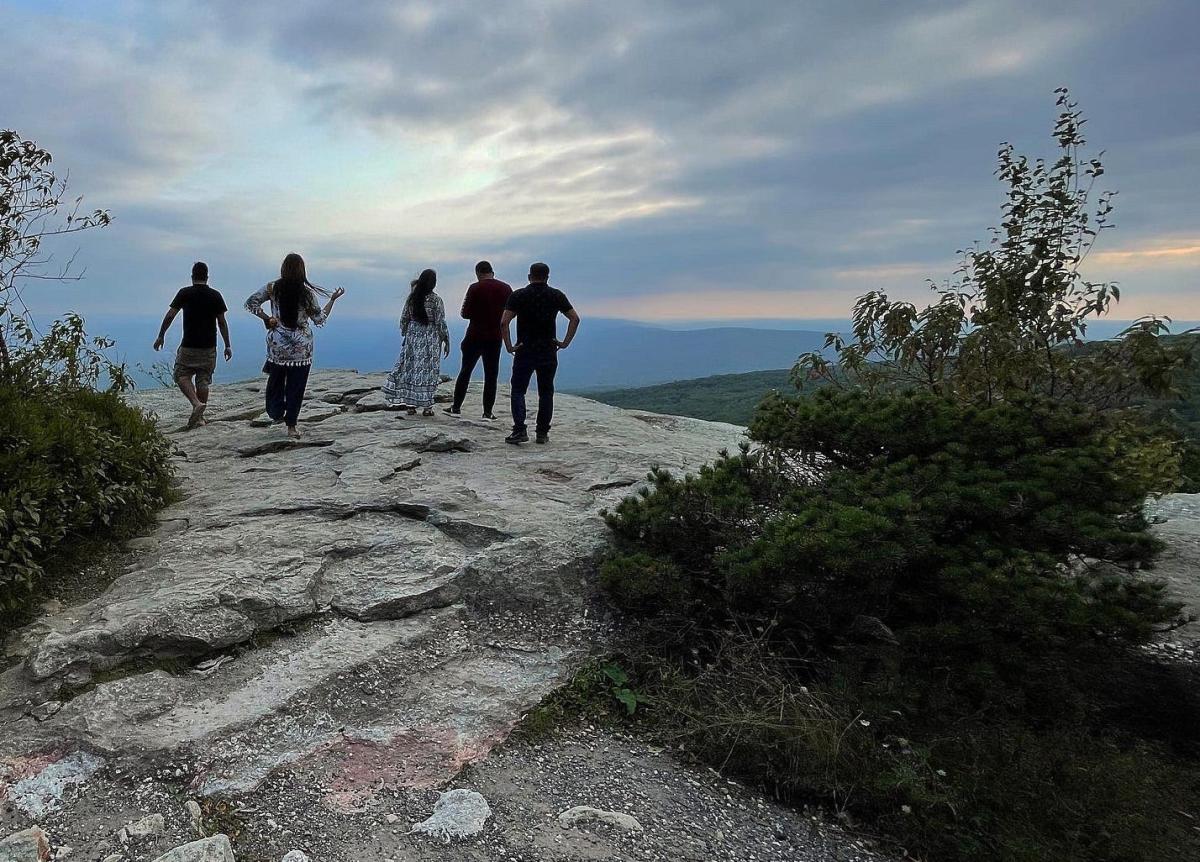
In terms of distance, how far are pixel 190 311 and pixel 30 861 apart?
365 inches

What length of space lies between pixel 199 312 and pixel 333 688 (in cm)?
844

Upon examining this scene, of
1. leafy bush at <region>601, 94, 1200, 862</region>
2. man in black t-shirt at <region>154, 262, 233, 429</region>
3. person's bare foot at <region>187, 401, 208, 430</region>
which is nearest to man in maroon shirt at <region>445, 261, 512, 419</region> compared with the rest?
man in black t-shirt at <region>154, 262, 233, 429</region>

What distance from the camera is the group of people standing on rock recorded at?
943 cm

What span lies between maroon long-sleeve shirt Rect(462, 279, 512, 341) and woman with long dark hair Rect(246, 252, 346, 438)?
192 cm

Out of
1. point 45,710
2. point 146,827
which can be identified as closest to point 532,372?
point 45,710

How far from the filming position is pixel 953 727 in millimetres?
4613

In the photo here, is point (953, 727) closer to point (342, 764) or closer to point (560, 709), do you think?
point (560, 709)

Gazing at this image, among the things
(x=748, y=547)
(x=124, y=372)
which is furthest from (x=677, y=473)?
(x=124, y=372)

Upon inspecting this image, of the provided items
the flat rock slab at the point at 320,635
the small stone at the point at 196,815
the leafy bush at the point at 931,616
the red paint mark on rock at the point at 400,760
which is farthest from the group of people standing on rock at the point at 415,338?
the small stone at the point at 196,815

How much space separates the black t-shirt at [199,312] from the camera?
10648 millimetres

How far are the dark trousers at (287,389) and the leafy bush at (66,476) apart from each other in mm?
2404

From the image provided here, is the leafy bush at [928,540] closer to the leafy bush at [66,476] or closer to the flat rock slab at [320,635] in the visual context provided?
the flat rock slab at [320,635]

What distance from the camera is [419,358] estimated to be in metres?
11.4

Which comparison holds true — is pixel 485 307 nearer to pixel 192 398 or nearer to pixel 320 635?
pixel 192 398
